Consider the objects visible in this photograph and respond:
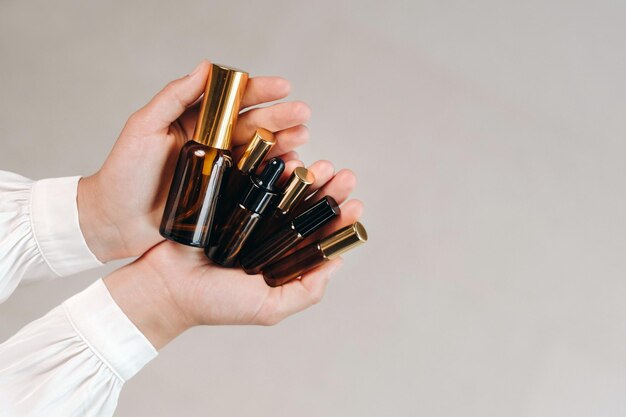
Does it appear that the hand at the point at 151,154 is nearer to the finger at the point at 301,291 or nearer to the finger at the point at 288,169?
the finger at the point at 288,169

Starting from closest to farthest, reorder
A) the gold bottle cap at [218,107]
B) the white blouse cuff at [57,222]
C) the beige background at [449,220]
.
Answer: the gold bottle cap at [218,107] → the white blouse cuff at [57,222] → the beige background at [449,220]

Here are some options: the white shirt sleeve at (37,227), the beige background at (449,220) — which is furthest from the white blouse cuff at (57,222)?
the beige background at (449,220)

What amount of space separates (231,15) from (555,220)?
0.58m

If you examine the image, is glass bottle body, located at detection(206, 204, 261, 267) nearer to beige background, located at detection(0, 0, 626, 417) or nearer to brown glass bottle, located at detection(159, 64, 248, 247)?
brown glass bottle, located at detection(159, 64, 248, 247)

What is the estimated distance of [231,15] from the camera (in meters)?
1.09

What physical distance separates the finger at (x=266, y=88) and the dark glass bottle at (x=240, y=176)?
0.03 m

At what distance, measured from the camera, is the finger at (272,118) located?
663mm

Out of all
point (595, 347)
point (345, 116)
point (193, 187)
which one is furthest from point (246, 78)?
point (595, 347)

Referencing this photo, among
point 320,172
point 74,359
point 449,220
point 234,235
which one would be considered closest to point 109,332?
point 74,359

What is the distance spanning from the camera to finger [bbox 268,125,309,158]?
2.29 feet

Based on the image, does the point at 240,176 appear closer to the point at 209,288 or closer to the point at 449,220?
the point at 209,288

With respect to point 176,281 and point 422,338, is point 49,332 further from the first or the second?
point 422,338

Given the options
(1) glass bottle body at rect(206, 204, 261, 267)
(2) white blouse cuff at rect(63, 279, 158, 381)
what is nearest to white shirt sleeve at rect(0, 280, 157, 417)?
(2) white blouse cuff at rect(63, 279, 158, 381)

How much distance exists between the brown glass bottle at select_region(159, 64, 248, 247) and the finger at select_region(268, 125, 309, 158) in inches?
3.0
